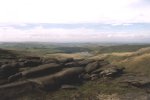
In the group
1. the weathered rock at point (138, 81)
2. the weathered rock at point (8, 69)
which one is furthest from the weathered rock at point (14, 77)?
the weathered rock at point (138, 81)

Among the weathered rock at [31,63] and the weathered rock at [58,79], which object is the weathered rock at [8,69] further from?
the weathered rock at [58,79]

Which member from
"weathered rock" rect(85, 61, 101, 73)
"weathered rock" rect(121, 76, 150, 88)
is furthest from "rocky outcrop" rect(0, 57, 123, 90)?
"weathered rock" rect(121, 76, 150, 88)

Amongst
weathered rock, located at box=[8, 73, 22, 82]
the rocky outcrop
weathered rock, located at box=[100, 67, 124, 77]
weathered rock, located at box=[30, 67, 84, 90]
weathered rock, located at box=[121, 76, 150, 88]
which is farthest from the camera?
weathered rock, located at box=[100, 67, 124, 77]

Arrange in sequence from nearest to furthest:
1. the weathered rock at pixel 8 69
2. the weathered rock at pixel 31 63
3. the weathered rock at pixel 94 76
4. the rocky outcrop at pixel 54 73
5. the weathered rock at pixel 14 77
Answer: the rocky outcrop at pixel 54 73 < the weathered rock at pixel 14 77 < the weathered rock at pixel 8 69 < the weathered rock at pixel 94 76 < the weathered rock at pixel 31 63

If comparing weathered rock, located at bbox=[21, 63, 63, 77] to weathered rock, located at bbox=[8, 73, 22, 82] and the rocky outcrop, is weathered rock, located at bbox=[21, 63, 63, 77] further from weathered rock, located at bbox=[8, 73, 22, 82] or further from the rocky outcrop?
weathered rock, located at bbox=[8, 73, 22, 82]

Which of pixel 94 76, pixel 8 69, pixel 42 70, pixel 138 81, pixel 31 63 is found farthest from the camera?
pixel 31 63

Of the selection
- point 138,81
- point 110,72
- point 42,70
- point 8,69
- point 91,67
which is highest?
point 8,69

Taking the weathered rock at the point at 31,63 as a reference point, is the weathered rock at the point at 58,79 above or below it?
below

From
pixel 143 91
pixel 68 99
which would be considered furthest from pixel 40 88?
pixel 143 91

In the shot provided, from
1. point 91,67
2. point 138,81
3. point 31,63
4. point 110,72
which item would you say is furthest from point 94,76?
point 31,63

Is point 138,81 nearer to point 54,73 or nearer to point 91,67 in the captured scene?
point 91,67

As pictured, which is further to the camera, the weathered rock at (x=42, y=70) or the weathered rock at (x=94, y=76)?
the weathered rock at (x=94, y=76)

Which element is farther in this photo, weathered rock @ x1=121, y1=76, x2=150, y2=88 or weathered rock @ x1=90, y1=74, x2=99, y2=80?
weathered rock @ x1=90, y1=74, x2=99, y2=80

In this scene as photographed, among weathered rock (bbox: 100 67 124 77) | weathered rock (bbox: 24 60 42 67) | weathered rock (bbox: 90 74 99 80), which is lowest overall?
weathered rock (bbox: 90 74 99 80)
